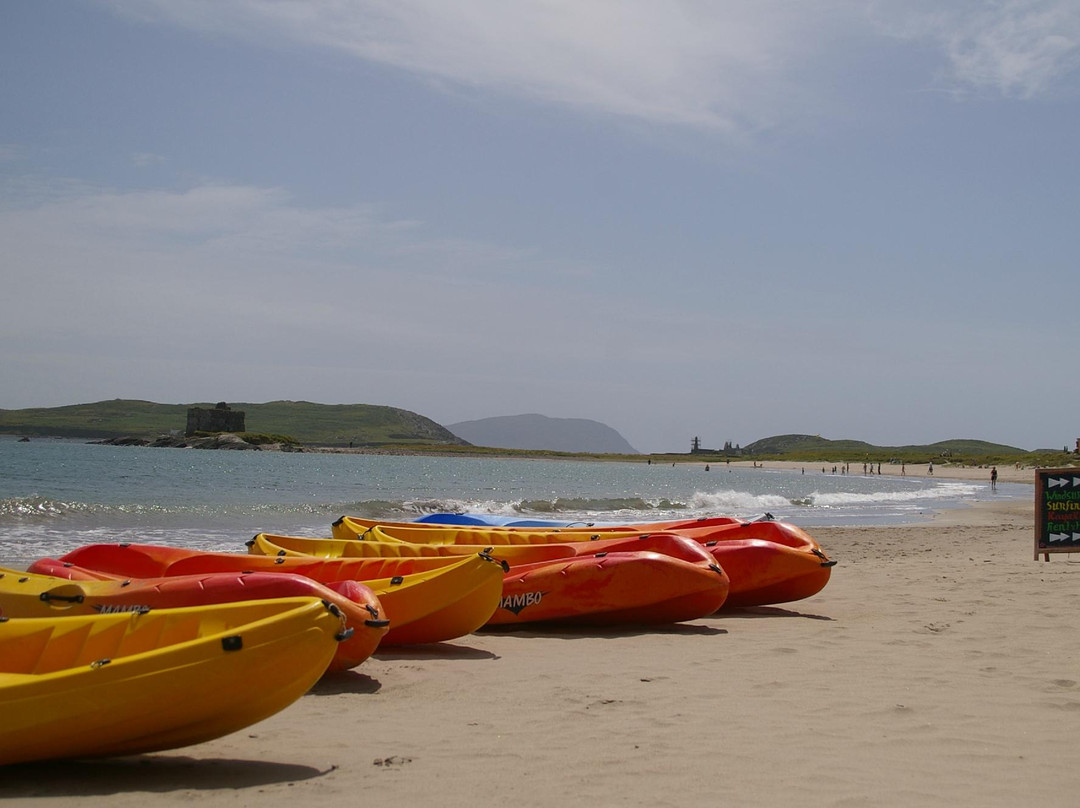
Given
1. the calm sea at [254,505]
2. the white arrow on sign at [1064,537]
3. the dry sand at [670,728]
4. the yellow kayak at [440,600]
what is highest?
the white arrow on sign at [1064,537]

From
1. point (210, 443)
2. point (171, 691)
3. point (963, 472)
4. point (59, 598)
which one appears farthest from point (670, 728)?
point (210, 443)

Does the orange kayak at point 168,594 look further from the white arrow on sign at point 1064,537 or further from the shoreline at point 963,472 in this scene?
the shoreline at point 963,472

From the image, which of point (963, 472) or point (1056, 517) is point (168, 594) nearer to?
point (1056, 517)

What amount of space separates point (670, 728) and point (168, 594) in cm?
371

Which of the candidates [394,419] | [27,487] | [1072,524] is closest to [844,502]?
[1072,524]

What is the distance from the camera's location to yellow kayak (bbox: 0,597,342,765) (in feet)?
14.6

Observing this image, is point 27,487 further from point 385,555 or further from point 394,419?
point 394,419

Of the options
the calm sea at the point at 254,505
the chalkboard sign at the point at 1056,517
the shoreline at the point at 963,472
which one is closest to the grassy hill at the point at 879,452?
the shoreline at the point at 963,472

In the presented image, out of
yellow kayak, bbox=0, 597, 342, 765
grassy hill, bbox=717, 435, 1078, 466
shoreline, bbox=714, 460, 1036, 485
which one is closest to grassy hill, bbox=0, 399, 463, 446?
grassy hill, bbox=717, 435, 1078, 466

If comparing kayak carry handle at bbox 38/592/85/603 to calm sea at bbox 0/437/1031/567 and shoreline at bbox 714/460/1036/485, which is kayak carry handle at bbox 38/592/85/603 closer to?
calm sea at bbox 0/437/1031/567

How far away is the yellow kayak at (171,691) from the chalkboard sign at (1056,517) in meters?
11.9

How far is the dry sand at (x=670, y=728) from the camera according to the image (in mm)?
4301

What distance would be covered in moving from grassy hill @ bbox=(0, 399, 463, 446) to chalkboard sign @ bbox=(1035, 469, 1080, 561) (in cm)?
13217

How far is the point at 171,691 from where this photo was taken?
4508mm
